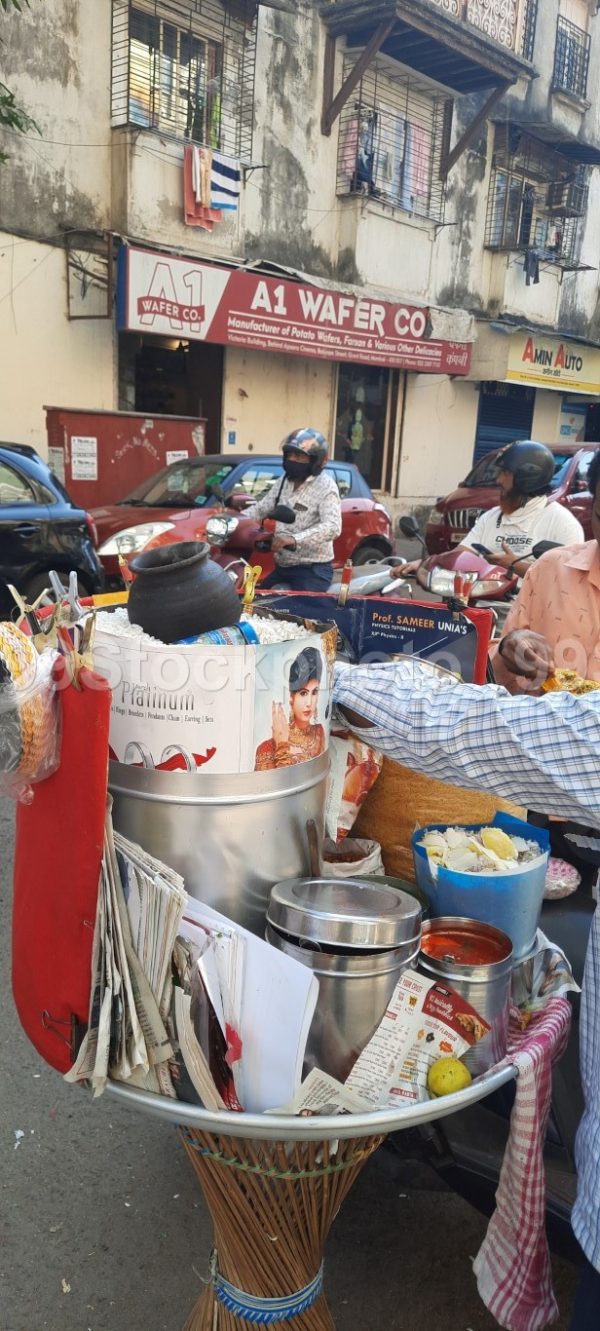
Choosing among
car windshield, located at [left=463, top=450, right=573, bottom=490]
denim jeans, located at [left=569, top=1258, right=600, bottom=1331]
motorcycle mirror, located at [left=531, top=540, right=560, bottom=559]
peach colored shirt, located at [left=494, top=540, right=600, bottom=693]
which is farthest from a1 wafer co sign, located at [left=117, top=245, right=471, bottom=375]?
denim jeans, located at [left=569, top=1258, right=600, bottom=1331]

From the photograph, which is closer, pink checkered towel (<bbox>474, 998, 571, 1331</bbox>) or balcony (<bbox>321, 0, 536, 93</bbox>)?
pink checkered towel (<bbox>474, 998, 571, 1331</bbox>)

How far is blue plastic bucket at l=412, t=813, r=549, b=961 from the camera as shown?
60.9 inches

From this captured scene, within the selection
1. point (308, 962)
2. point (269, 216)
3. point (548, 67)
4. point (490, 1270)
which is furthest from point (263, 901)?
point (548, 67)

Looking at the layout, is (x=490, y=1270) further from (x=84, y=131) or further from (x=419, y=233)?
(x=419, y=233)

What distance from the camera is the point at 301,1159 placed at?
1.38 metres

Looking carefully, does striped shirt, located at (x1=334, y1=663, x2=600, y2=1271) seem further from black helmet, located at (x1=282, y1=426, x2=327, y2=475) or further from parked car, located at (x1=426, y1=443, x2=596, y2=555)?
parked car, located at (x1=426, y1=443, x2=596, y2=555)

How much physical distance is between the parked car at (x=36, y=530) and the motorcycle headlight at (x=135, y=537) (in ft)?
0.82

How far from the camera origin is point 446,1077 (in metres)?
1.34

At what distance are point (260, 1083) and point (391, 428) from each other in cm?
1648

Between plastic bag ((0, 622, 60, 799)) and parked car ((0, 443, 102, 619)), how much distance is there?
228 inches

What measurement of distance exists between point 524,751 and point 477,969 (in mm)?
322

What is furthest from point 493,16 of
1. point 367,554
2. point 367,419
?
point 367,554

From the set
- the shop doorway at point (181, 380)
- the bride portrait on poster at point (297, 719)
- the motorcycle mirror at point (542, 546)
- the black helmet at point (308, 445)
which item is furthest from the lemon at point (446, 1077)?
the shop doorway at point (181, 380)

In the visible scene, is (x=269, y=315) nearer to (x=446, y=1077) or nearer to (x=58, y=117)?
(x=58, y=117)
